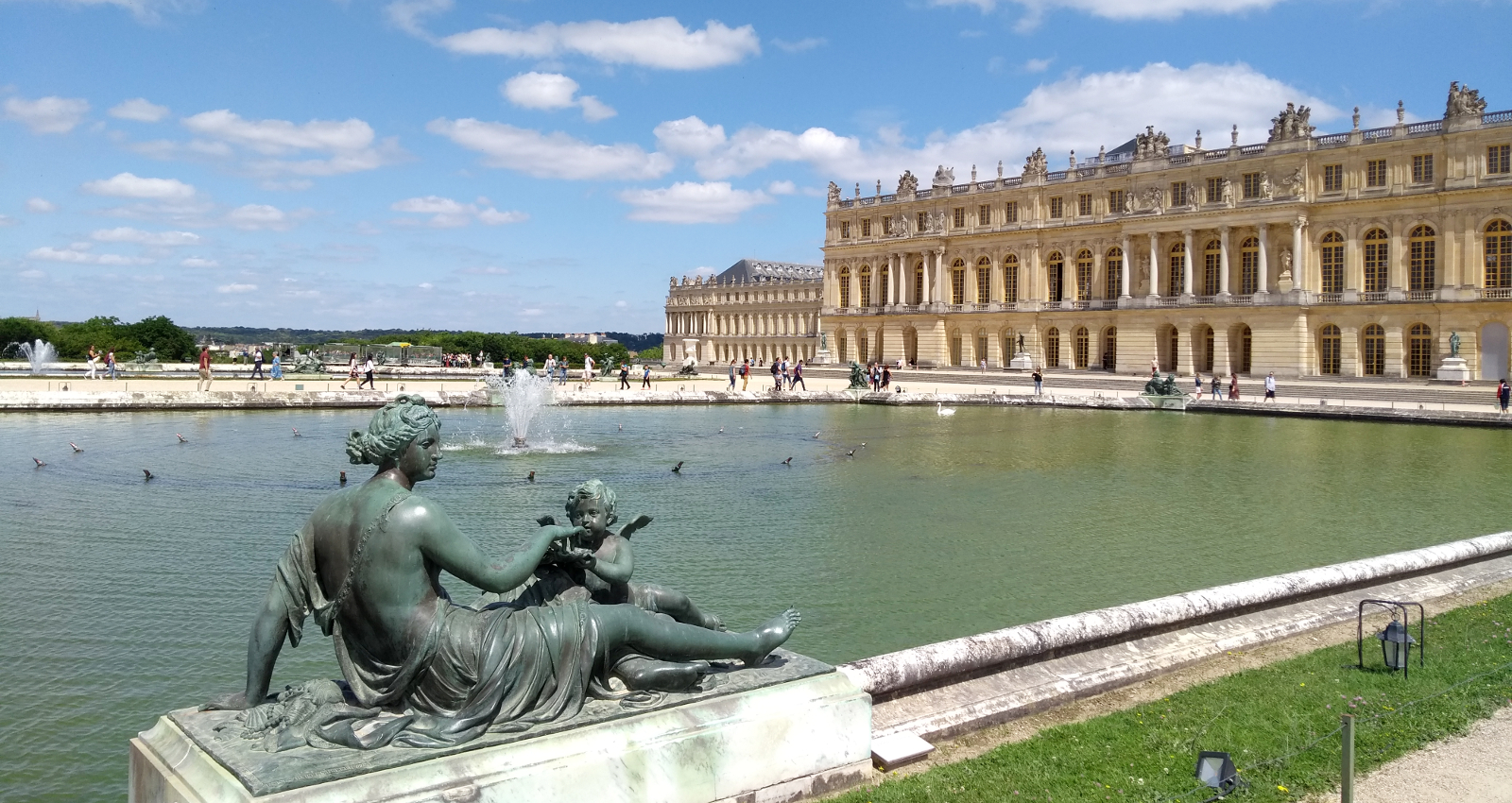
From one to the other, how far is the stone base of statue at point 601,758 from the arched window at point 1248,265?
197ft

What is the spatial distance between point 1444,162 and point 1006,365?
26630 mm

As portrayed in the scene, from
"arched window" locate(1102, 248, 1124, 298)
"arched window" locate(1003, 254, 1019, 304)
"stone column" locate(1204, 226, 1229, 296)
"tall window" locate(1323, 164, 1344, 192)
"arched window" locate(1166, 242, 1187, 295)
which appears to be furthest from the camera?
"arched window" locate(1003, 254, 1019, 304)

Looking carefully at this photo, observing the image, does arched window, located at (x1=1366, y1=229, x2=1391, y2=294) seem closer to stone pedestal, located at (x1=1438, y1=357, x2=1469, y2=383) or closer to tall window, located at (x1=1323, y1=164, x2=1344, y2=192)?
tall window, located at (x1=1323, y1=164, x2=1344, y2=192)

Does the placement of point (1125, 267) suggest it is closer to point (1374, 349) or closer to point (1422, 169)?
point (1374, 349)

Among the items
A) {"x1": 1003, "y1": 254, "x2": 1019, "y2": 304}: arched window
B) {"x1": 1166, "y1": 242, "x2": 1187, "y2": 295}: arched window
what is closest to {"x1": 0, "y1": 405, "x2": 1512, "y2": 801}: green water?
{"x1": 1166, "y1": 242, "x2": 1187, "y2": 295}: arched window

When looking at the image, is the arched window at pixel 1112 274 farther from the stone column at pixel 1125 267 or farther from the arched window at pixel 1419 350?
the arched window at pixel 1419 350

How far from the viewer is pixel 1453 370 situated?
49.2m

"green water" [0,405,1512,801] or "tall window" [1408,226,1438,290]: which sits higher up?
"tall window" [1408,226,1438,290]

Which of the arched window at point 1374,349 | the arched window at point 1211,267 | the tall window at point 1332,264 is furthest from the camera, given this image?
the arched window at point 1211,267

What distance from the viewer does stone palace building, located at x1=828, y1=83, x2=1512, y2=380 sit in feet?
167

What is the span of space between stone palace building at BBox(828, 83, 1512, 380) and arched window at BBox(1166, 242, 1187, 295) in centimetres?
11

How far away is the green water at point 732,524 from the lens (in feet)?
27.7

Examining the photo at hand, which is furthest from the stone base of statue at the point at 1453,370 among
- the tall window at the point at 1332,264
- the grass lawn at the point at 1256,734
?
the grass lawn at the point at 1256,734

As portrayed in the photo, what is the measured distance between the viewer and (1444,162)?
51406mm
